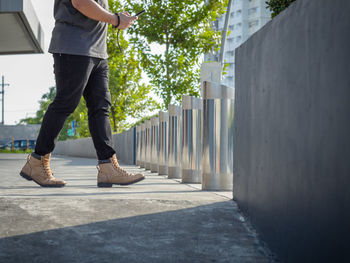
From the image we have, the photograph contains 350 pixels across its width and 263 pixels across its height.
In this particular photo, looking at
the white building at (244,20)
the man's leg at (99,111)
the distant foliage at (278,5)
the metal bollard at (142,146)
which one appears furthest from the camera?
the white building at (244,20)

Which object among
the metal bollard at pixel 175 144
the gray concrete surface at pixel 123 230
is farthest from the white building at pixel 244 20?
the gray concrete surface at pixel 123 230

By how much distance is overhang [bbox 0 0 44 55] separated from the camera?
16731 mm

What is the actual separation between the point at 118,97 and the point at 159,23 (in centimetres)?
874

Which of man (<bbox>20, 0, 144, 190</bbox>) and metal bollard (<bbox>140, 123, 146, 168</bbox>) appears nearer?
man (<bbox>20, 0, 144, 190</bbox>)

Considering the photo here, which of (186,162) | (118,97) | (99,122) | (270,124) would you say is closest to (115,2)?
(118,97)

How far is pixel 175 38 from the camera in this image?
14.3m

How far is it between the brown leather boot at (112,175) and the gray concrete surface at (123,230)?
0.76 m

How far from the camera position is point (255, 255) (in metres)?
2.20

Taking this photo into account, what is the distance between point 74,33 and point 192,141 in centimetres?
274

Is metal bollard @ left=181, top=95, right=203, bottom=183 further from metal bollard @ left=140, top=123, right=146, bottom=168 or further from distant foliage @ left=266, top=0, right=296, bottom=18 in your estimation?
metal bollard @ left=140, top=123, right=146, bottom=168

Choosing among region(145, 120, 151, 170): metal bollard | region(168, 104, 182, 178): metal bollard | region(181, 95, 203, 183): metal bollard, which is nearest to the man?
region(181, 95, 203, 183): metal bollard

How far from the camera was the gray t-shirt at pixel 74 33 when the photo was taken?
4.02 meters

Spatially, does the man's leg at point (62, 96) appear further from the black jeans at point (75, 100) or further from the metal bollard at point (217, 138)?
the metal bollard at point (217, 138)

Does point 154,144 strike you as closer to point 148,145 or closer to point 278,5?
point 148,145
